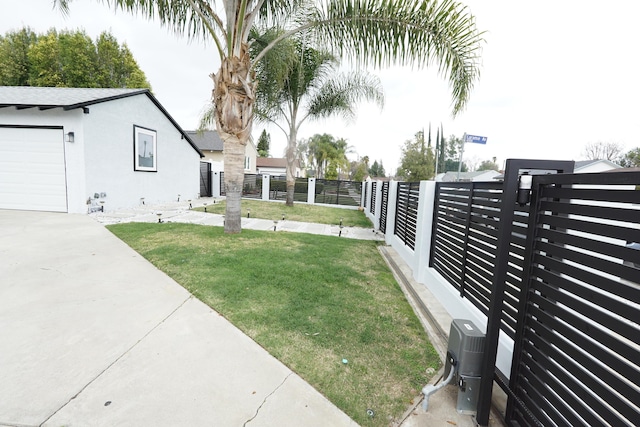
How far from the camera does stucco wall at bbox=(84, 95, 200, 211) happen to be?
30.0 feet

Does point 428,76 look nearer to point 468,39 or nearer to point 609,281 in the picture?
point 468,39

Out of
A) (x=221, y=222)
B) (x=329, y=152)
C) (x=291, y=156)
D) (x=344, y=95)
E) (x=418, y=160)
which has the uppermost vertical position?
(x=329, y=152)

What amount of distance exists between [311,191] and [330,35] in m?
11.9

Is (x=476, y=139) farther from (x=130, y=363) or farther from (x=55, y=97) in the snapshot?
(x=55, y=97)

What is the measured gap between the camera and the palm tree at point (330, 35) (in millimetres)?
4801

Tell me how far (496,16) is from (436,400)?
19.7ft

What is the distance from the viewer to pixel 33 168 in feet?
29.1

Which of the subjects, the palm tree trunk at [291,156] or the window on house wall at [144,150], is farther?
the palm tree trunk at [291,156]

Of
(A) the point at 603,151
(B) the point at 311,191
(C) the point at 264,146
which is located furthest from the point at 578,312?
(C) the point at 264,146

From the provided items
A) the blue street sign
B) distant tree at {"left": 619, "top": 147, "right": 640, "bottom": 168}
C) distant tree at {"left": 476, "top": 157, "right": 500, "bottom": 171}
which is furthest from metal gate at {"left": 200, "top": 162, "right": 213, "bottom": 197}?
distant tree at {"left": 476, "top": 157, "right": 500, "bottom": 171}

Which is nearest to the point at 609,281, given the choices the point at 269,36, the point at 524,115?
the point at 269,36

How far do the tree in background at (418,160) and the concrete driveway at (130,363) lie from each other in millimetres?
33850

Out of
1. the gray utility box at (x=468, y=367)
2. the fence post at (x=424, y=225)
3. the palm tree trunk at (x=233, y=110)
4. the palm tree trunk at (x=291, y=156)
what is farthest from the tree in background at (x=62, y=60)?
the gray utility box at (x=468, y=367)

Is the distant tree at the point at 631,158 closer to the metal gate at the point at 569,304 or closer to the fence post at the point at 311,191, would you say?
the fence post at the point at 311,191
